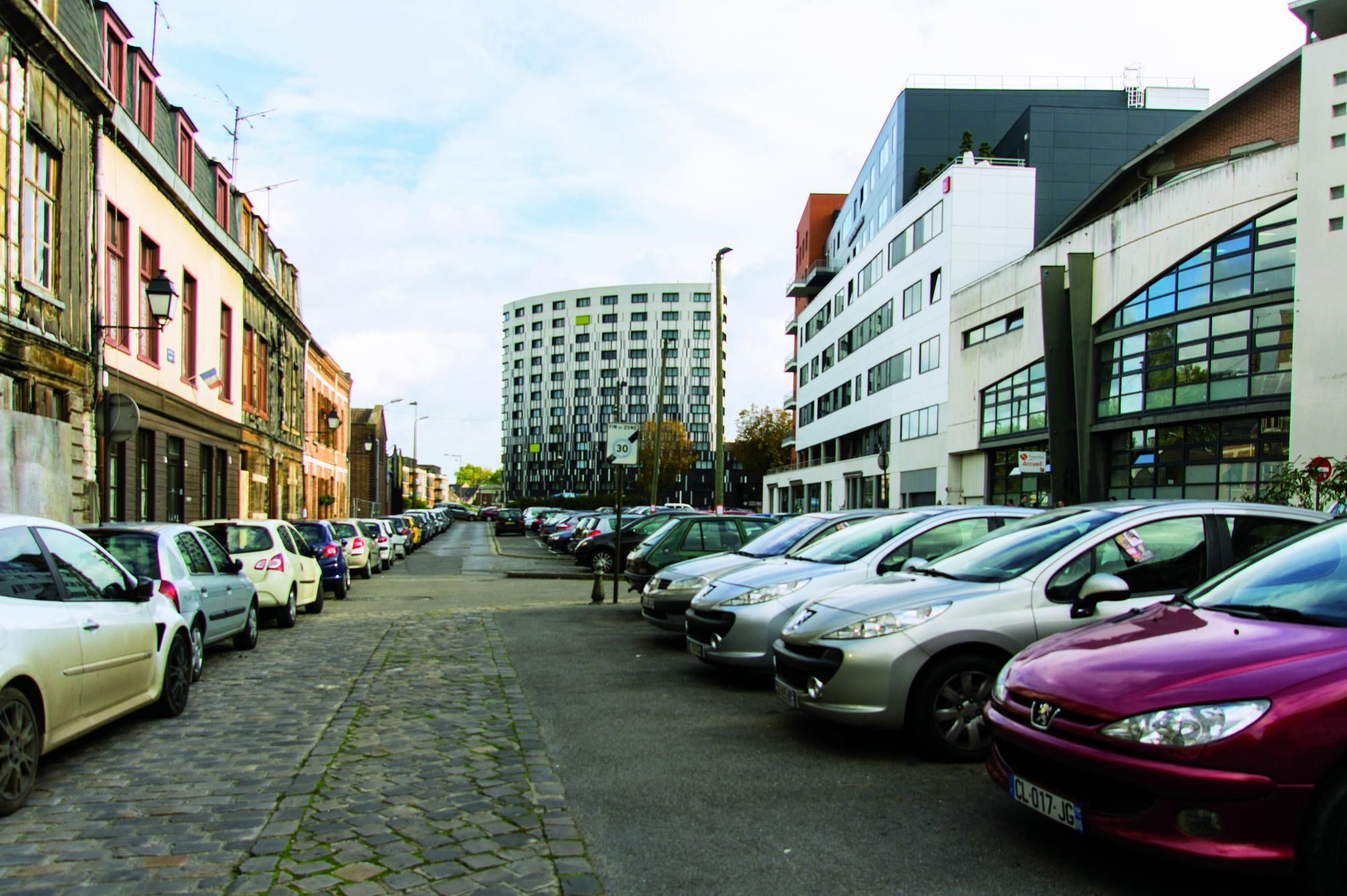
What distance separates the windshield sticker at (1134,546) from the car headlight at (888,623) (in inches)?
48.6

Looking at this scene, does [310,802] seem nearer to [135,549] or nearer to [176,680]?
[176,680]

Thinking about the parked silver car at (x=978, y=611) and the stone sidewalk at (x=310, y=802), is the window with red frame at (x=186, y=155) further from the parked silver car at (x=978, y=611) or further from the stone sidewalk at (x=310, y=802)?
the parked silver car at (x=978, y=611)

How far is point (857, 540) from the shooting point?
947cm

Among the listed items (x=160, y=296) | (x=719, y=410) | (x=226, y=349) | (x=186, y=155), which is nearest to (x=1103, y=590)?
(x=160, y=296)

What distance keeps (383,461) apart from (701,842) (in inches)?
2988

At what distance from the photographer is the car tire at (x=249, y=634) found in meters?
10.9

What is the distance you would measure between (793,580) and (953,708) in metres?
2.71

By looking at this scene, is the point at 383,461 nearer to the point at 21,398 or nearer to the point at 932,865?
the point at 21,398

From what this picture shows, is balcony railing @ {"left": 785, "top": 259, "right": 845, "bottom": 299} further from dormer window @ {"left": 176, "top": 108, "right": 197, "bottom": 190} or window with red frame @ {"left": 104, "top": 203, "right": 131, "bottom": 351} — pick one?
window with red frame @ {"left": 104, "top": 203, "right": 131, "bottom": 351}

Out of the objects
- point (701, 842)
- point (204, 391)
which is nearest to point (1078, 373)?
point (204, 391)

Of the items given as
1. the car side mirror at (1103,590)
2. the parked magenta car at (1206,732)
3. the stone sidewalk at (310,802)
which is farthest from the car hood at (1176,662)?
the stone sidewalk at (310,802)

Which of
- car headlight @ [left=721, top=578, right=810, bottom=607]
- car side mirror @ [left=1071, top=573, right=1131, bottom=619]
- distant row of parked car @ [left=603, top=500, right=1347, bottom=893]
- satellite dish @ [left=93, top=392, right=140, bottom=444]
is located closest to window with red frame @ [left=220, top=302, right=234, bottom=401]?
satellite dish @ [left=93, top=392, right=140, bottom=444]

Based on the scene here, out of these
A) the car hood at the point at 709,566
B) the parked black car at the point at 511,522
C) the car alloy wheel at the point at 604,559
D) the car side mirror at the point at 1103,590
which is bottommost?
the parked black car at the point at 511,522

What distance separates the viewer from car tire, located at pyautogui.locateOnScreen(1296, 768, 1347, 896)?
3.46m
